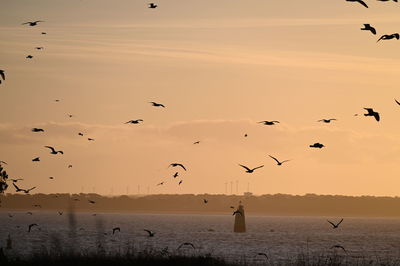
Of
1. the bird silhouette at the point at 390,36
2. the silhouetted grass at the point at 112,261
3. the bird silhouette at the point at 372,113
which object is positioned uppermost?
the bird silhouette at the point at 390,36

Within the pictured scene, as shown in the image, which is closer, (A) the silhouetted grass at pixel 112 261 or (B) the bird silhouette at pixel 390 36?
(B) the bird silhouette at pixel 390 36

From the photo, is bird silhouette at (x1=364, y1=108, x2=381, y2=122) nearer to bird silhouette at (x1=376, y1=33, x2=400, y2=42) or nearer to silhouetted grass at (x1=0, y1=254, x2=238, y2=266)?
bird silhouette at (x1=376, y1=33, x2=400, y2=42)

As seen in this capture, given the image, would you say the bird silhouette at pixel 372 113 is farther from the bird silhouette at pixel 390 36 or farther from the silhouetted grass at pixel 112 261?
the silhouetted grass at pixel 112 261

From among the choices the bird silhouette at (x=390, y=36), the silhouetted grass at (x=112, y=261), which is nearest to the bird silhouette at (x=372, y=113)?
the bird silhouette at (x=390, y=36)

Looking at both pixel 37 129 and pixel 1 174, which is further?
pixel 1 174

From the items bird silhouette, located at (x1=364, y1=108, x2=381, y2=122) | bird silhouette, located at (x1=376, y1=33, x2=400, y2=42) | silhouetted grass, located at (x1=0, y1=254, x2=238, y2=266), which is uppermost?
bird silhouette, located at (x1=376, y1=33, x2=400, y2=42)

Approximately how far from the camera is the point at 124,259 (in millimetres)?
43531

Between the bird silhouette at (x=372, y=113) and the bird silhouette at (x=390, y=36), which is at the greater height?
the bird silhouette at (x=390, y=36)

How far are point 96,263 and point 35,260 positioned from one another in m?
3.33

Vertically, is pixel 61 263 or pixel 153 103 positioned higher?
pixel 153 103

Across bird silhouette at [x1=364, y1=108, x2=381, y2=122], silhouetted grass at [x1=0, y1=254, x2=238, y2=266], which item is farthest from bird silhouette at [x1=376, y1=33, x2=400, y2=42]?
silhouetted grass at [x1=0, y1=254, x2=238, y2=266]

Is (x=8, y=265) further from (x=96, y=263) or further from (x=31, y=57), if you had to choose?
(x=31, y=57)

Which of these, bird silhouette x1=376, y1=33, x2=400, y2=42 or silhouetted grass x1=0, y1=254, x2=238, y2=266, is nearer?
bird silhouette x1=376, y1=33, x2=400, y2=42

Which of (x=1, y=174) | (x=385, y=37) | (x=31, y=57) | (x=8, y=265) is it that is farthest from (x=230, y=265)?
(x=1, y=174)
